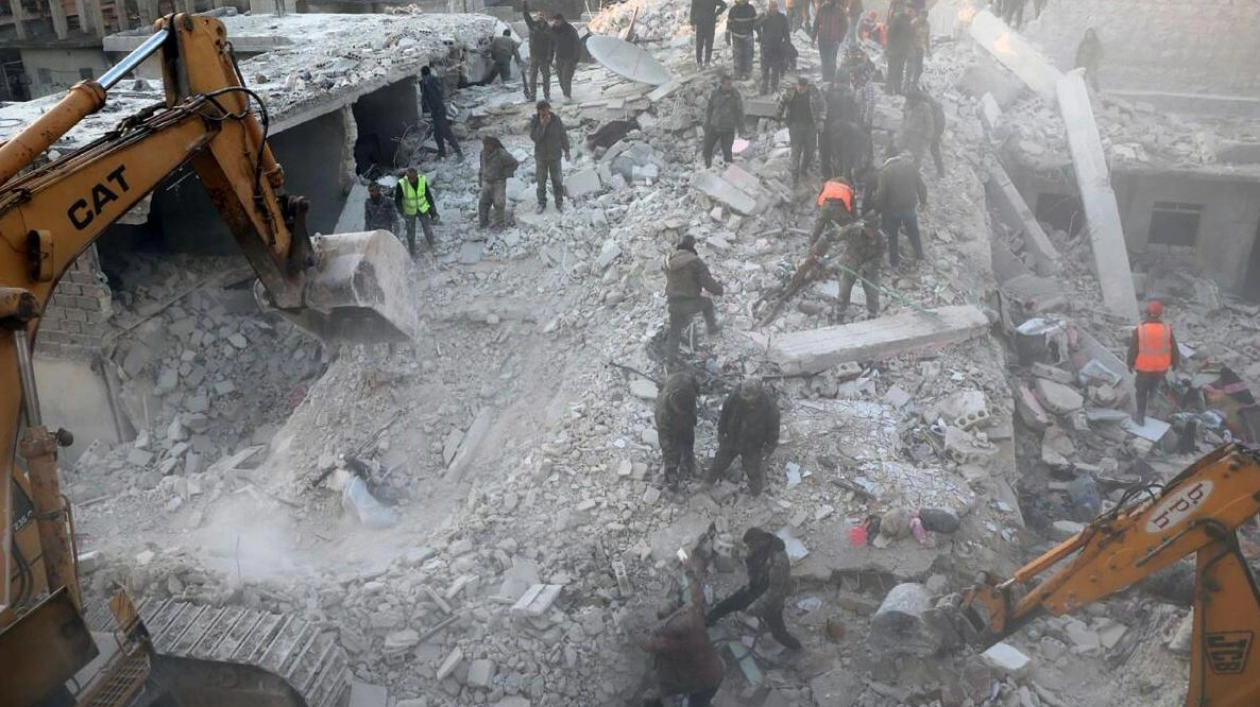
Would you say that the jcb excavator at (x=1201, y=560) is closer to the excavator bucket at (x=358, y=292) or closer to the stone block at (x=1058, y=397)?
the excavator bucket at (x=358, y=292)

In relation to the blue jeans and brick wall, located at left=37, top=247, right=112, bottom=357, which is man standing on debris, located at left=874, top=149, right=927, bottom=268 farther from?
brick wall, located at left=37, top=247, right=112, bottom=357

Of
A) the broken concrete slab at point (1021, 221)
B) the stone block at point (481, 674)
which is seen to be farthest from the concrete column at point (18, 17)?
the broken concrete slab at point (1021, 221)

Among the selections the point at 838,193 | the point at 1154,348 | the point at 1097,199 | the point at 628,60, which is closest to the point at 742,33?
the point at 628,60

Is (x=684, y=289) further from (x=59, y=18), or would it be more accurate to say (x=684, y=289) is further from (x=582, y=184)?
(x=59, y=18)

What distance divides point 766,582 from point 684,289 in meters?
3.33

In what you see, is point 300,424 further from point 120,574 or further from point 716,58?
point 716,58

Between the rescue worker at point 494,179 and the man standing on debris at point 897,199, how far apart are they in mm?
4560

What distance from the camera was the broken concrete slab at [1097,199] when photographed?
15.4 meters

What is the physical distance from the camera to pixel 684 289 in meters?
9.88

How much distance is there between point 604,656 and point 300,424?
4.72 metres

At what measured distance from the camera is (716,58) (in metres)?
16.4

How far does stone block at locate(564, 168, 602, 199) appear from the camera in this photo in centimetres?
1362

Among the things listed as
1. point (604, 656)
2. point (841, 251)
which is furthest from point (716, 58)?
point (604, 656)

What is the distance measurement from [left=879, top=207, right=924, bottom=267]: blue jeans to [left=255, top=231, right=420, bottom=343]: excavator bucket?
18.7ft
